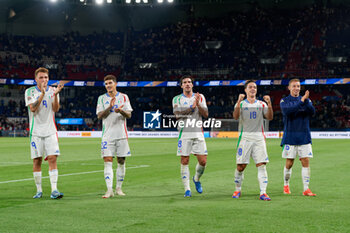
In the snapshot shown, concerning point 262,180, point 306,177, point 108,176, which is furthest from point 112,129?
point 306,177

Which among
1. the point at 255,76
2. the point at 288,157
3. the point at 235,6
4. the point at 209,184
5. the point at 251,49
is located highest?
the point at 235,6

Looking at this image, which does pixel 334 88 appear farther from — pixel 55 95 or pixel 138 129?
pixel 55 95

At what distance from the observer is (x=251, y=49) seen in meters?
55.0

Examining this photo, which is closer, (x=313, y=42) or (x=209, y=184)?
(x=209, y=184)

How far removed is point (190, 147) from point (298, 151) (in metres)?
→ 2.10

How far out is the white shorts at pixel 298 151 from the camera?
8844 mm

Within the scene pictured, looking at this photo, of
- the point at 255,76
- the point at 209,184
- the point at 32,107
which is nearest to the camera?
the point at 32,107

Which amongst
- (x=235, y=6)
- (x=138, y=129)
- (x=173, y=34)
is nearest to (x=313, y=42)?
(x=235, y=6)

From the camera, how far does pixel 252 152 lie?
8.44m

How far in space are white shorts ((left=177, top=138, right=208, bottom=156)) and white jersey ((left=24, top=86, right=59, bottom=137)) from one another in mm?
2394

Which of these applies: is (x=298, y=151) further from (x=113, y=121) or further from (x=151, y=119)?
(x=151, y=119)

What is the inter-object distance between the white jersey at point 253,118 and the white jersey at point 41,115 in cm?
353

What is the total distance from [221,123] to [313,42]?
584 inches

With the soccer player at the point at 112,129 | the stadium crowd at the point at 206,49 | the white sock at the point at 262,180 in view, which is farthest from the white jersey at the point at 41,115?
the stadium crowd at the point at 206,49
